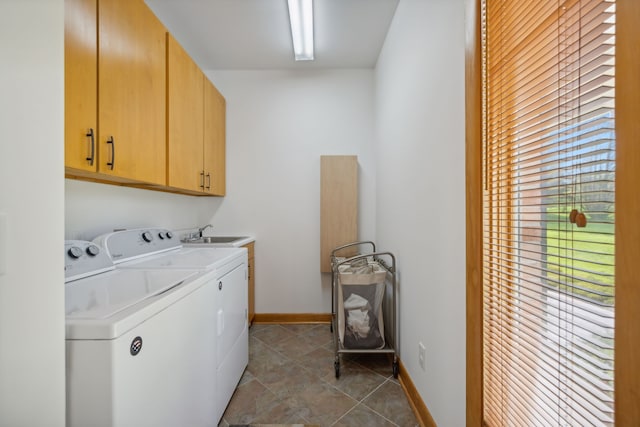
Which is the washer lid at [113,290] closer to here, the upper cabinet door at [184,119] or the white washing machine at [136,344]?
the white washing machine at [136,344]

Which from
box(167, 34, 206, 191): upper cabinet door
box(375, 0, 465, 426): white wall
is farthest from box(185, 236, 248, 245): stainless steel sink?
box(375, 0, 465, 426): white wall

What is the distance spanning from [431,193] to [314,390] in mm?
1489

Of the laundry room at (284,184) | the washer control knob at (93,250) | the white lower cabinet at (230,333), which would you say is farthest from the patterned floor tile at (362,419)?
the washer control knob at (93,250)

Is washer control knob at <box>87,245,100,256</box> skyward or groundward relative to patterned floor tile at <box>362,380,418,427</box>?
skyward

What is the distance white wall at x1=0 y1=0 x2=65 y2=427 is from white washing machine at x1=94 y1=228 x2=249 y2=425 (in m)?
0.75

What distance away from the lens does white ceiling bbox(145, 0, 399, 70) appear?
2.00 m

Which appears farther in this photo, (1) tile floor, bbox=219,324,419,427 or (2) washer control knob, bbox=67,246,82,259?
(1) tile floor, bbox=219,324,419,427

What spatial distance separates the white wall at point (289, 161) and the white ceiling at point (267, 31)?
0.18 m

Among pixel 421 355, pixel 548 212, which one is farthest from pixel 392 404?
pixel 548 212

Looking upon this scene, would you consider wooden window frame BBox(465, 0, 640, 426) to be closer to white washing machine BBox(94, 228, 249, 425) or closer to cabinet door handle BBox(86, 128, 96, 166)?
white washing machine BBox(94, 228, 249, 425)

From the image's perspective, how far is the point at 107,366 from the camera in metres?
0.72

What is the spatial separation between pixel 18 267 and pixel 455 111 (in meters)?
1.46

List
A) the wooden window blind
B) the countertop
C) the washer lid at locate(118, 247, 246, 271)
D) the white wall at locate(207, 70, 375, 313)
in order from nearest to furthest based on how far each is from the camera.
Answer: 1. the wooden window blind
2. the washer lid at locate(118, 247, 246, 271)
3. the countertop
4. the white wall at locate(207, 70, 375, 313)

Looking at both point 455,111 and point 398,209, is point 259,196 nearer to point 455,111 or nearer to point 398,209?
point 398,209
